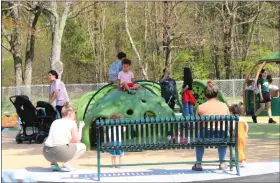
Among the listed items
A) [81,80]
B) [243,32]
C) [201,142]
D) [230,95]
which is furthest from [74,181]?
[81,80]

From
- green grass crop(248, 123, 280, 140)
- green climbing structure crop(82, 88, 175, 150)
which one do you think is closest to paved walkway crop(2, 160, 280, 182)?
green climbing structure crop(82, 88, 175, 150)

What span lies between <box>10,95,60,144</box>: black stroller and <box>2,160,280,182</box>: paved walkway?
4395 mm

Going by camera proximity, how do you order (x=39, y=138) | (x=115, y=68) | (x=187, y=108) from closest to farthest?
1. (x=115, y=68)
2. (x=39, y=138)
3. (x=187, y=108)

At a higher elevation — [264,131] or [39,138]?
[39,138]

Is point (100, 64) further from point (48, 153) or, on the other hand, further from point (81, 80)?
point (48, 153)

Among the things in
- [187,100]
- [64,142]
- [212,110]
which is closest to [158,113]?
[212,110]

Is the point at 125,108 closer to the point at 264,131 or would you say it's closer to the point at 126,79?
the point at 126,79

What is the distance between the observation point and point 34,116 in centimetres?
1438

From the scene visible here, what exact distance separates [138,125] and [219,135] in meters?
1.23

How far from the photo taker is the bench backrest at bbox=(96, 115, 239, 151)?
9.05 m

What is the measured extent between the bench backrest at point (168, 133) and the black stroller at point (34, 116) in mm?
5519

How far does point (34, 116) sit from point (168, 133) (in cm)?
592

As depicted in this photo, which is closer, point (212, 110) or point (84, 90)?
point (212, 110)

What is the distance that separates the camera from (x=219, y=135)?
361 inches
